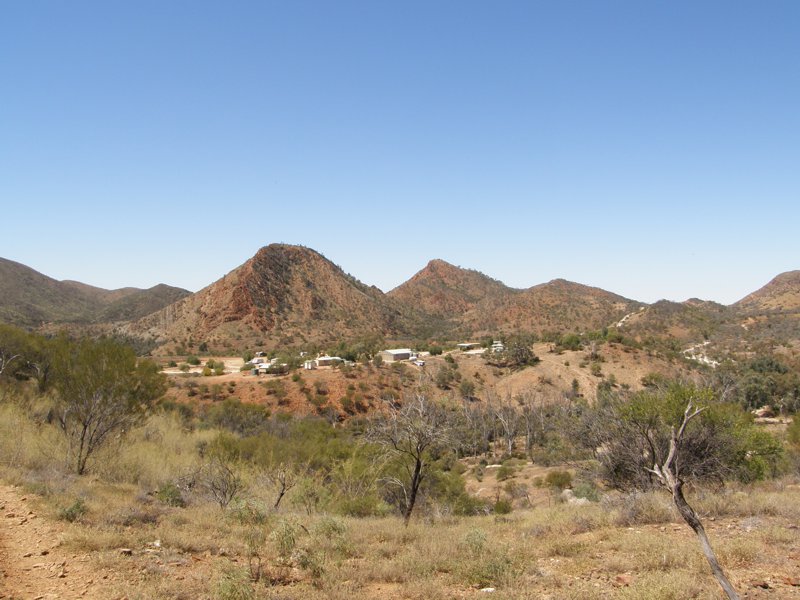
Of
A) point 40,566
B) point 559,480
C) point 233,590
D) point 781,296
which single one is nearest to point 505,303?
point 781,296

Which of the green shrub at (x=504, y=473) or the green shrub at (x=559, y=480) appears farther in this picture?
the green shrub at (x=504, y=473)

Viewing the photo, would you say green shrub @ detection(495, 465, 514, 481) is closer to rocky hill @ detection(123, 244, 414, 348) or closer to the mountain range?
rocky hill @ detection(123, 244, 414, 348)

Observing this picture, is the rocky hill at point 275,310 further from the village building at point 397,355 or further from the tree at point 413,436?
the tree at point 413,436

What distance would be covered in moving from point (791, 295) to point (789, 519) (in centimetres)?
12806

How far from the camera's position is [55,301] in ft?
460

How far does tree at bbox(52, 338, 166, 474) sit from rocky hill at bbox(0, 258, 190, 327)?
97.4m

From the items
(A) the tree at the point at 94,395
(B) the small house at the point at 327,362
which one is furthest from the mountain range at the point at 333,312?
(A) the tree at the point at 94,395

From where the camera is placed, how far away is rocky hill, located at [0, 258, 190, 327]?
4449 inches

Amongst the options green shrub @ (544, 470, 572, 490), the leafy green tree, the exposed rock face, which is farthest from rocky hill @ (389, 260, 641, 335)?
the leafy green tree

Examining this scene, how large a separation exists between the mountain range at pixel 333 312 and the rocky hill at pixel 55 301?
0.51 metres

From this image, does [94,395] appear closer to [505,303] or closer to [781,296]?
[505,303]

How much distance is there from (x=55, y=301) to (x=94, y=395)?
15448 centimetres

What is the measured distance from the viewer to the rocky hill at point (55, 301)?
371ft

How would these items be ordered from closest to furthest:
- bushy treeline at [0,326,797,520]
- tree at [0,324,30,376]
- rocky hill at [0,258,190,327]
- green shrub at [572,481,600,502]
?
bushy treeline at [0,326,797,520] < green shrub at [572,481,600,502] < tree at [0,324,30,376] < rocky hill at [0,258,190,327]
